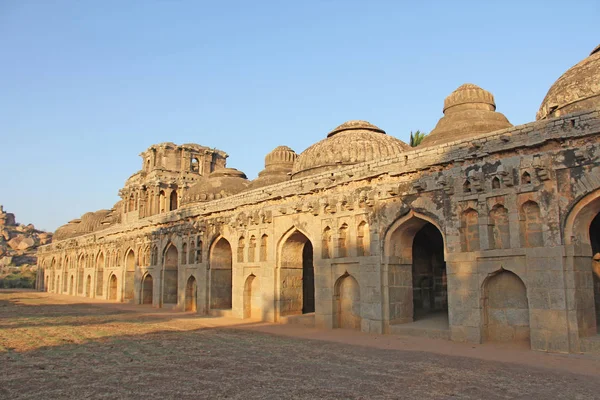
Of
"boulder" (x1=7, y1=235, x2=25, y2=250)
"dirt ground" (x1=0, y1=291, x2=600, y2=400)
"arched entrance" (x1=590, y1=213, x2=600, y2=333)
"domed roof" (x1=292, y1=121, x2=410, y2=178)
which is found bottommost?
"dirt ground" (x1=0, y1=291, x2=600, y2=400)

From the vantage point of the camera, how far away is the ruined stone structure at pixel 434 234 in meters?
10.6

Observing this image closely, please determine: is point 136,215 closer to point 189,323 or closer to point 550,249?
point 189,323

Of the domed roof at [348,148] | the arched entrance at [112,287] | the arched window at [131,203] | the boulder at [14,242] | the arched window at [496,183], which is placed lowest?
the arched entrance at [112,287]

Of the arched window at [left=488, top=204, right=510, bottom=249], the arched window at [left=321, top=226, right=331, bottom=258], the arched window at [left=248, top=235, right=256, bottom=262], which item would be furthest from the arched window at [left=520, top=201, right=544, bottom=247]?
the arched window at [left=248, top=235, right=256, bottom=262]

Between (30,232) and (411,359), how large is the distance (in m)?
79.9

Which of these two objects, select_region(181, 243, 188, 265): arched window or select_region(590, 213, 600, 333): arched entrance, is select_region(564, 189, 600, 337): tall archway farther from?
select_region(181, 243, 188, 265): arched window

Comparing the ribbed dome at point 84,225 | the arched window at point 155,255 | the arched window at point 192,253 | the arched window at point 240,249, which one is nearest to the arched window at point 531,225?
the arched window at point 240,249

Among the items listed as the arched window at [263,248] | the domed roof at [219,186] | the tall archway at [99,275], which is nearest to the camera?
the arched window at [263,248]

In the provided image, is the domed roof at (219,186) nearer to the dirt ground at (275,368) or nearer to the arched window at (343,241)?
the arched window at (343,241)

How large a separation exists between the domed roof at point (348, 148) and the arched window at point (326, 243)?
13.5 feet

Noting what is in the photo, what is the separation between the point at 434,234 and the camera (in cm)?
1773

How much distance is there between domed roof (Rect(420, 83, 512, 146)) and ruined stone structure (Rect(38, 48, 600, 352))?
0.06m

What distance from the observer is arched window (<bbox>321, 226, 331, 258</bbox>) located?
1595 cm

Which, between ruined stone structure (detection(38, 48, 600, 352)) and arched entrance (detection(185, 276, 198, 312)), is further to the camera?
arched entrance (detection(185, 276, 198, 312))
